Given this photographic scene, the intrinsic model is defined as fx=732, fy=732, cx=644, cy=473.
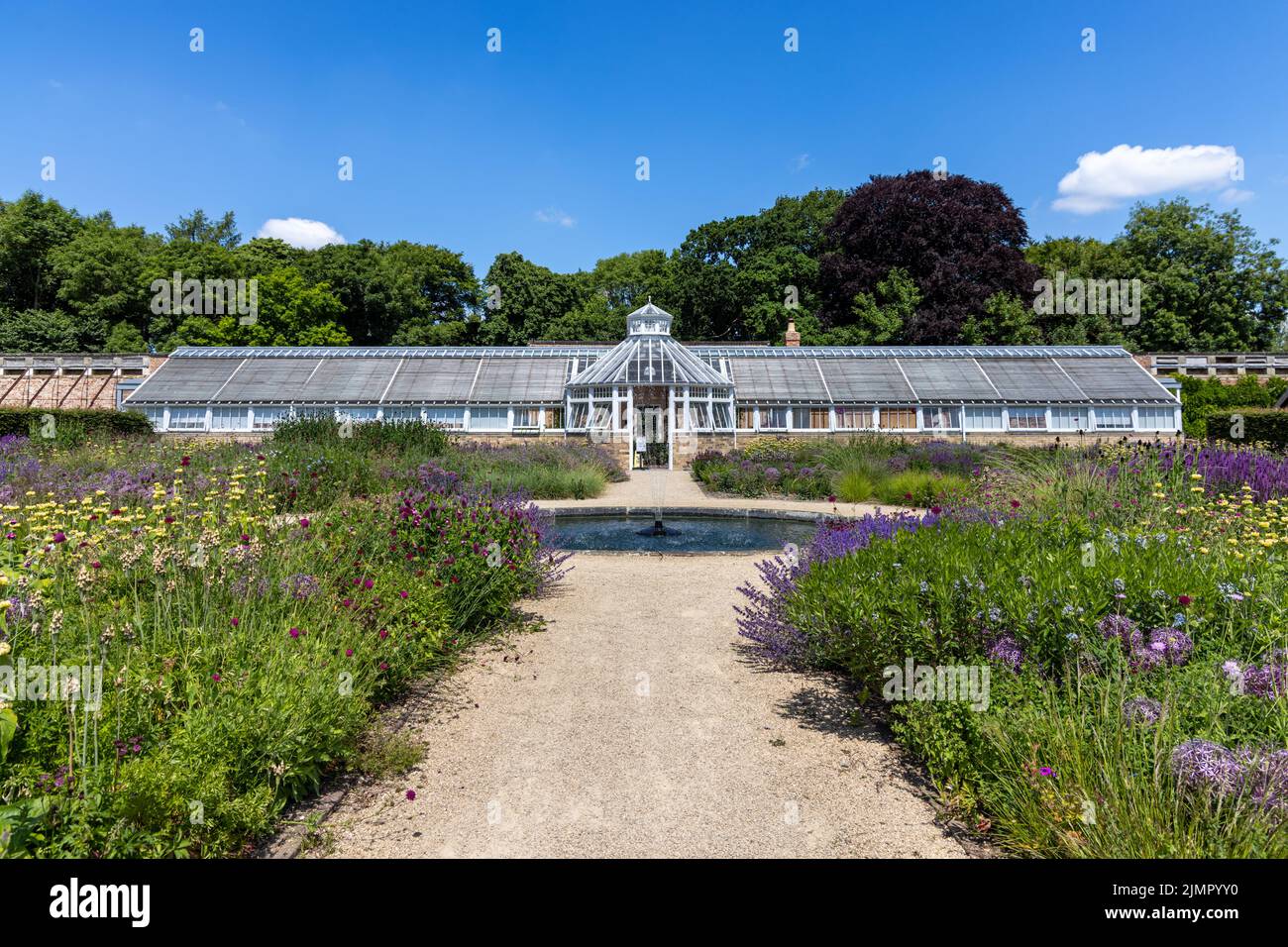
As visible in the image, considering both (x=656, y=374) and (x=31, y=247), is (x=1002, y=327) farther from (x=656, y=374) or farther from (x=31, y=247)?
(x=31, y=247)

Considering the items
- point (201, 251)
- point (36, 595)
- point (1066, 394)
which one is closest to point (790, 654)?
point (36, 595)

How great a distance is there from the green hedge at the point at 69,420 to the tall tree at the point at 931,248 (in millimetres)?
30498

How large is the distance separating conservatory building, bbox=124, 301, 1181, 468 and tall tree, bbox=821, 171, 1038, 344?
779 cm

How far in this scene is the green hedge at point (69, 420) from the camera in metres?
18.2

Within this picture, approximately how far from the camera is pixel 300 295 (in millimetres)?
37125

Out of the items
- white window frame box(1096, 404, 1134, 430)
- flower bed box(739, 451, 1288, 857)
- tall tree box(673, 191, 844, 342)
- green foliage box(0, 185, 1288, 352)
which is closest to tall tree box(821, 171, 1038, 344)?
green foliage box(0, 185, 1288, 352)

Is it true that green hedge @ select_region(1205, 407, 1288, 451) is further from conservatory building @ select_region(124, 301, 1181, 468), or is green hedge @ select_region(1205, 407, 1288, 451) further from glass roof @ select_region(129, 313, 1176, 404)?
glass roof @ select_region(129, 313, 1176, 404)

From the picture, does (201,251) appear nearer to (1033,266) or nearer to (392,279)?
(392,279)

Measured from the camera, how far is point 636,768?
3.83 m

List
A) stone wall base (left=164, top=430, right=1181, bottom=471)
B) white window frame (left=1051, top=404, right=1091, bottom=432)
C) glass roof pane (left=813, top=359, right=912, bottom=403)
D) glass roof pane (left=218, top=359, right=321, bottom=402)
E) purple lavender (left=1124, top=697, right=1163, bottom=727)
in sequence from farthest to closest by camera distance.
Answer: glass roof pane (left=218, top=359, right=321, bottom=402)
glass roof pane (left=813, top=359, right=912, bottom=403)
white window frame (left=1051, top=404, right=1091, bottom=432)
stone wall base (left=164, top=430, right=1181, bottom=471)
purple lavender (left=1124, top=697, right=1163, bottom=727)

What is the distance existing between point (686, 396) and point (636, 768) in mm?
21892

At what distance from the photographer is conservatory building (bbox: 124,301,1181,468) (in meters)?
25.1

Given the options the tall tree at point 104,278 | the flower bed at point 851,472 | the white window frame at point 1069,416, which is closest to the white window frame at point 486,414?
the flower bed at point 851,472

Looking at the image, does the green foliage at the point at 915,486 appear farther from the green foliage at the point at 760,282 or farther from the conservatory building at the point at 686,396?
the green foliage at the point at 760,282
